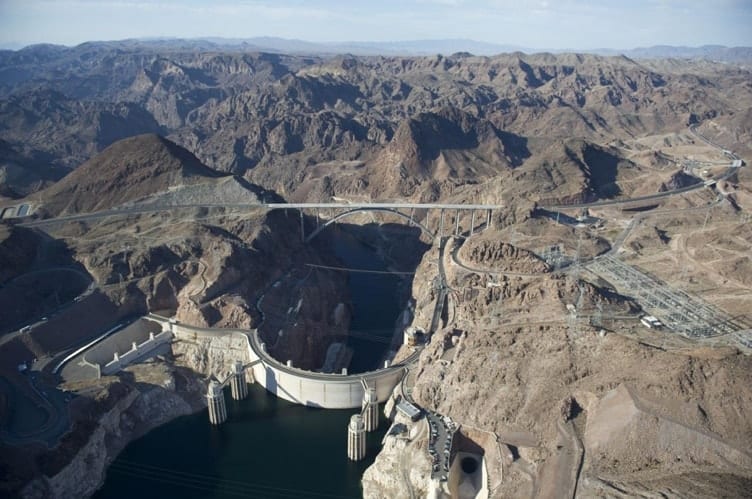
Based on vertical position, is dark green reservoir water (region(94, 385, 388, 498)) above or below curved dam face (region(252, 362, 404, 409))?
below

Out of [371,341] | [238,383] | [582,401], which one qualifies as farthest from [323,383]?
[582,401]

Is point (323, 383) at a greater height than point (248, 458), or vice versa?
point (323, 383)

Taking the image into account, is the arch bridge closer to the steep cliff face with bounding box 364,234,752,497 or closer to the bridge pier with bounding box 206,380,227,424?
the steep cliff face with bounding box 364,234,752,497

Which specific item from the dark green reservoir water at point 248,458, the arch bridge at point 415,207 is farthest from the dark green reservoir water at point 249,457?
the arch bridge at point 415,207

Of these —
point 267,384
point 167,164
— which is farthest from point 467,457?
point 167,164

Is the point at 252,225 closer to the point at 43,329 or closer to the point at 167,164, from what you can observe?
the point at 167,164

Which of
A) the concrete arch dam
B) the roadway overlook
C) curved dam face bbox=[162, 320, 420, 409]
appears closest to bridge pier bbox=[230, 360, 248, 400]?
the roadway overlook

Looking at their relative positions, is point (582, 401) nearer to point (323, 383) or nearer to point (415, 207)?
point (323, 383)
